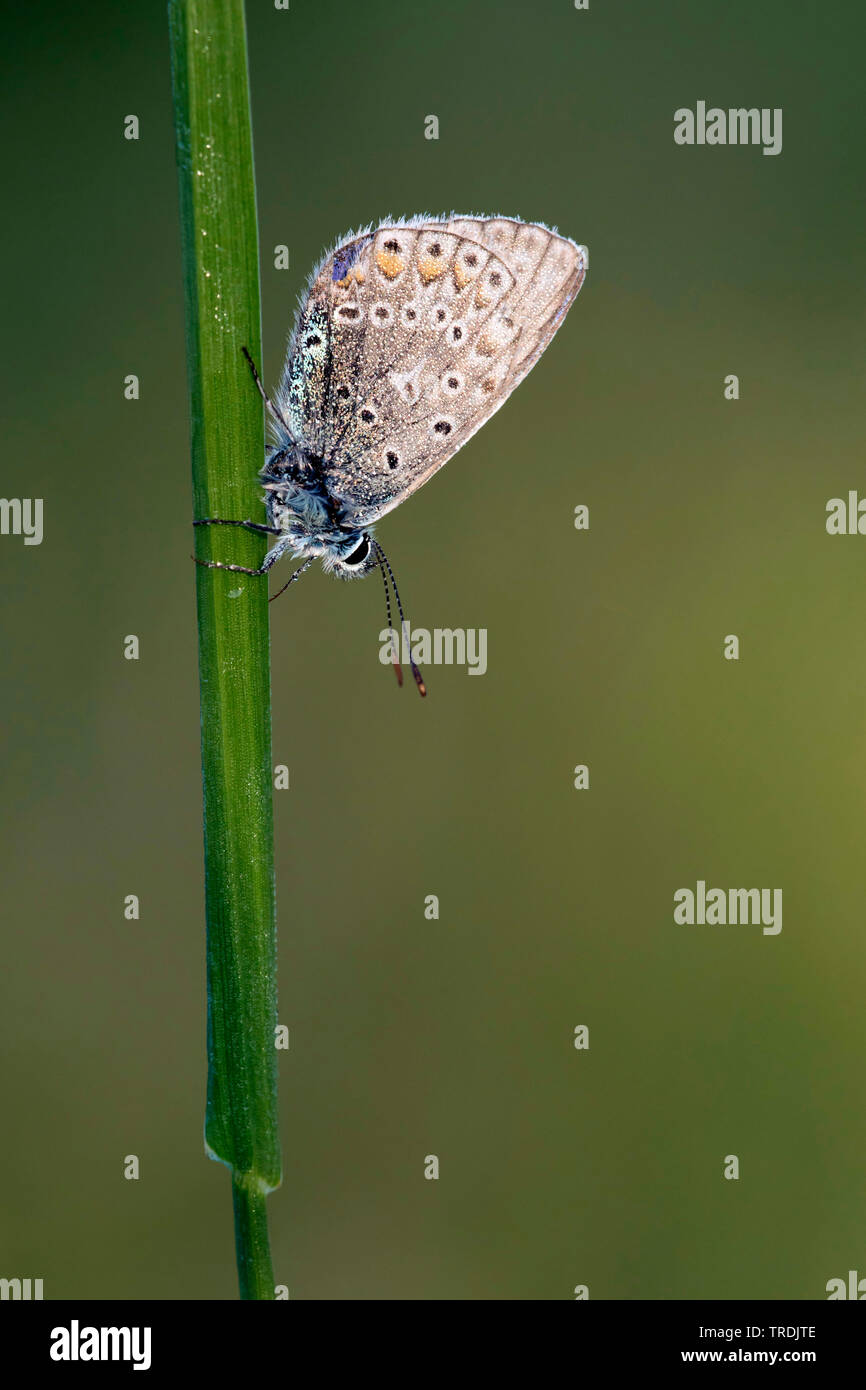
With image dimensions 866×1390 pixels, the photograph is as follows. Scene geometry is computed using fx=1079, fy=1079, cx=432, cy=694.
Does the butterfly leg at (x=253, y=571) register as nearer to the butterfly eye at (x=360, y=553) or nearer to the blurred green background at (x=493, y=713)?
the butterfly eye at (x=360, y=553)

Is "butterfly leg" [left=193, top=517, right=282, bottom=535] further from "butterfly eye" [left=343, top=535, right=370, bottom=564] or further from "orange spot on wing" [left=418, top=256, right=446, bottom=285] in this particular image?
"orange spot on wing" [left=418, top=256, right=446, bottom=285]

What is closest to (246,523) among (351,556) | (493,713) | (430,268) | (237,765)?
(237,765)

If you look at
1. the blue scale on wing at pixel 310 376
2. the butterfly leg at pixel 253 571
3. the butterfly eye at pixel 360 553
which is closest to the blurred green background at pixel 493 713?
the blue scale on wing at pixel 310 376

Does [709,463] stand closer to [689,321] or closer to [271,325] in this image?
[689,321]

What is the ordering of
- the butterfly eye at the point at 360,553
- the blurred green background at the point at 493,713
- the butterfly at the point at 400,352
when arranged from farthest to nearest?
the blurred green background at the point at 493,713, the butterfly eye at the point at 360,553, the butterfly at the point at 400,352

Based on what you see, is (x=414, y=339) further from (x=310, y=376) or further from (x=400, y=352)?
(x=310, y=376)

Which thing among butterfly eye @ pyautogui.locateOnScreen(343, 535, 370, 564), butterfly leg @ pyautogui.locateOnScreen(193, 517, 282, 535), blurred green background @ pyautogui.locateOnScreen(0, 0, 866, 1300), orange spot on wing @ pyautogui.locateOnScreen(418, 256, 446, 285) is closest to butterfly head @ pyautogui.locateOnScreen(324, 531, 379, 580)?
butterfly eye @ pyautogui.locateOnScreen(343, 535, 370, 564)

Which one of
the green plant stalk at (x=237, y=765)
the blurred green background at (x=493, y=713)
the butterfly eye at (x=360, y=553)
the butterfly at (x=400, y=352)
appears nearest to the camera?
the green plant stalk at (x=237, y=765)

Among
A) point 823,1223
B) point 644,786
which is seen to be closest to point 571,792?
point 644,786
